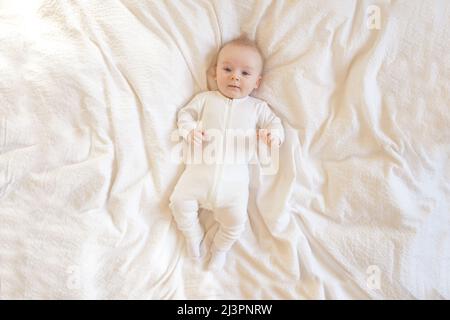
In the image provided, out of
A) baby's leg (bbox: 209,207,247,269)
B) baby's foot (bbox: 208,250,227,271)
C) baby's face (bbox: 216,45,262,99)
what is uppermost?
baby's face (bbox: 216,45,262,99)

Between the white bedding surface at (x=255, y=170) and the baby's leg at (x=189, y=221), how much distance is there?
0.03 m

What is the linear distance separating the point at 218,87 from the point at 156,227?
42 cm

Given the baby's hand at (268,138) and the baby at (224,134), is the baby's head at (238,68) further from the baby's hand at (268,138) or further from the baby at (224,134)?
the baby's hand at (268,138)

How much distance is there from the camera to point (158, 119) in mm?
1147

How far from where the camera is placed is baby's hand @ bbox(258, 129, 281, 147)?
1147 millimetres

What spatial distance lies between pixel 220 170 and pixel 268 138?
16 cm

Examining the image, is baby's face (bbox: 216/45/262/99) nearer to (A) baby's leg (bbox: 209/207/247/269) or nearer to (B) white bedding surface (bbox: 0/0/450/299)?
(B) white bedding surface (bbox: 0/0/450/299)

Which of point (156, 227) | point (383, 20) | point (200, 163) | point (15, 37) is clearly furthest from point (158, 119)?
point (383, 20)

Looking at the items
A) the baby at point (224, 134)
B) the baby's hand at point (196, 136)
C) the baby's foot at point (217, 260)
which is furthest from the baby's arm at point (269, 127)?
the baby's foot at point (217, 260)

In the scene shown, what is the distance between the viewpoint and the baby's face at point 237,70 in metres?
1.15

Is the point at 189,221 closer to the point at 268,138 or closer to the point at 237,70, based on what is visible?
the point at 268,138

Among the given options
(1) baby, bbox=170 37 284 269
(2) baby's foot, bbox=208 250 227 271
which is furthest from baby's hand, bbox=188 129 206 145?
(2) baby's foot, bbox=208 250 227 271

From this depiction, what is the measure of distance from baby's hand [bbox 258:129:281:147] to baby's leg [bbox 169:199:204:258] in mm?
252
